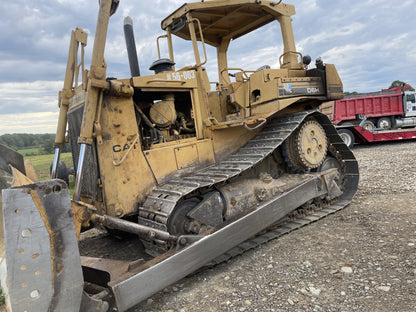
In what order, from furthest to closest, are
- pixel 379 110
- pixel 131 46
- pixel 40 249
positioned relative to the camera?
pixel 379 110 < pixel 131 46 < pixel 40 249

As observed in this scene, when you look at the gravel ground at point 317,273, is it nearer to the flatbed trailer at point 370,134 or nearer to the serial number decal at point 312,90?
the serial number decal at point 312,90

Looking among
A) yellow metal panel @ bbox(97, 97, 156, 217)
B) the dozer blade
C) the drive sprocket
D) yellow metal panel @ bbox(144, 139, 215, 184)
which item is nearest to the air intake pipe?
yellow metal panel @ bbox(97, 97, 156, 217)

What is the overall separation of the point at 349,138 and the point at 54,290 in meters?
13.3

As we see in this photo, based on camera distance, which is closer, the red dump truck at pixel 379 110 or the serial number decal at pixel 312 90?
the serial number decal at pixel 312 90

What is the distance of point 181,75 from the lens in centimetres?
396

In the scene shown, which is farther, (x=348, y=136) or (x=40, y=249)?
(x=348, y=136)

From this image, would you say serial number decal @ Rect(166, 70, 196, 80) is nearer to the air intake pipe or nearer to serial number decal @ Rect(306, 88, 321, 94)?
the air intake pipe

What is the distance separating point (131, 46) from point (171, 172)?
1.91 metres

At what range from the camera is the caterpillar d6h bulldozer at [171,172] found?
7.06 feet

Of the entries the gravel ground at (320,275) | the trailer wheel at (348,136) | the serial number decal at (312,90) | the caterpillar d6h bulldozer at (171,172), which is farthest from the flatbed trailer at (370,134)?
the gravel ground at (320,275)

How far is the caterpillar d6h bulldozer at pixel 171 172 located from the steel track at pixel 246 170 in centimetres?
2

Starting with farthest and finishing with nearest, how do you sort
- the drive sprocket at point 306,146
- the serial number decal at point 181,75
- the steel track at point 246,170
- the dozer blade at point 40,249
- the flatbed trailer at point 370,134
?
the flatbed trailer at point 370,134 → the drive sprocket at point 306,146 → the serial number decal at point 181,75 → the steel track at point 246,170 → the dozer blade at point 40,249

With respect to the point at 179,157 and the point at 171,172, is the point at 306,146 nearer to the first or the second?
the point at 179,157

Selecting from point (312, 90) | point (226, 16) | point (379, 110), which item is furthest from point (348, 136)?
point (226, 16)
